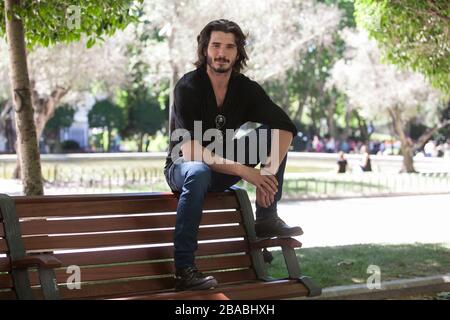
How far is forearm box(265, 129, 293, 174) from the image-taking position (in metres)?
4.43

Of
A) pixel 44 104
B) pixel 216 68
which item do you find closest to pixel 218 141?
pixel 216 68

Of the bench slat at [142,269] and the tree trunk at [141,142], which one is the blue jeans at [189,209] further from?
the tree trunk at [141,142]

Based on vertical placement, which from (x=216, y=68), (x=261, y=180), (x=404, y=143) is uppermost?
(x=216, y=68)

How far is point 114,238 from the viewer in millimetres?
4324

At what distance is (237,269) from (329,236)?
7.32 m

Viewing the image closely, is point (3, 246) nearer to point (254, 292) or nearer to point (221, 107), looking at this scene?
point (254, 292)

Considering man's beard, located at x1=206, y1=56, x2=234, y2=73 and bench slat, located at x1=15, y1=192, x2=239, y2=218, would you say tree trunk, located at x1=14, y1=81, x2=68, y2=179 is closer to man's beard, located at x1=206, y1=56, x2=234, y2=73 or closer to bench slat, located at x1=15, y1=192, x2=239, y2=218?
bench slat, located at x1=15, y1=192, x2=239, y2=218

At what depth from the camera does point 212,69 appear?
4480 millimetres

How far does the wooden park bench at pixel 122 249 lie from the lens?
154 inches

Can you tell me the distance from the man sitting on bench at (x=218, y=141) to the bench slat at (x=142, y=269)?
26 centimetres

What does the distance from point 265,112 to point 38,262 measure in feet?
5.75

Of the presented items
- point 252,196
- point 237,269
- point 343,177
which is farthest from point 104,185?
point 237,269

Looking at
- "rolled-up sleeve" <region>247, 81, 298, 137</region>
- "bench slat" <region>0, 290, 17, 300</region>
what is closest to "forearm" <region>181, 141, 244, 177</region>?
"rolled-up sleeve" <region>247, 81, 298, 137</region>

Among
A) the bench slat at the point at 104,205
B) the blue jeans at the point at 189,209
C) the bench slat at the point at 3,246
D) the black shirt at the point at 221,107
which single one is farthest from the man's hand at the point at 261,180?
the bench slat at the point at 3,246
